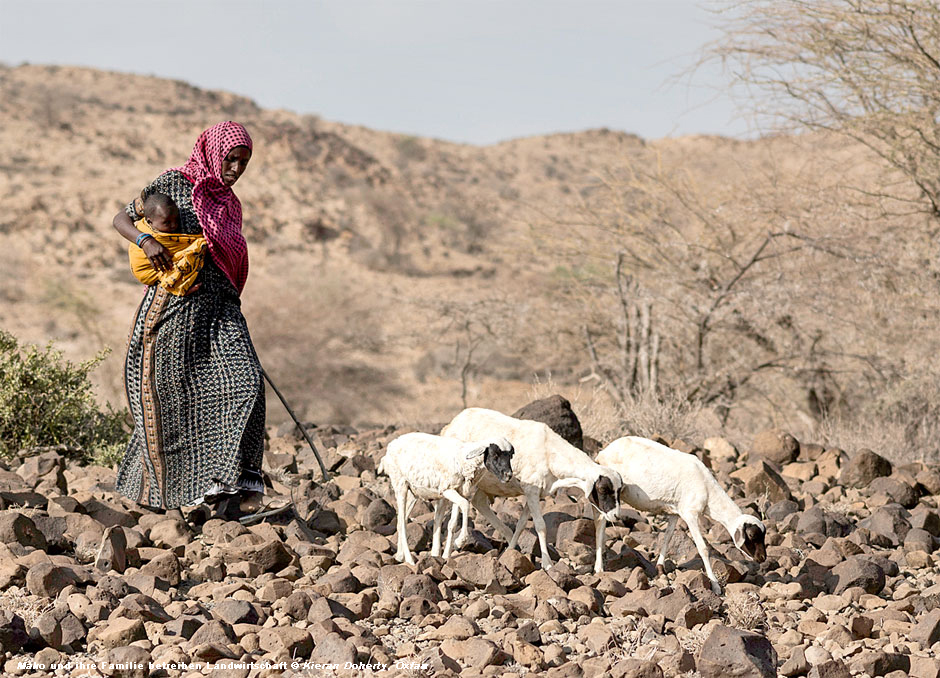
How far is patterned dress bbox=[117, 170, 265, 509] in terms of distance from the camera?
18.0 ft

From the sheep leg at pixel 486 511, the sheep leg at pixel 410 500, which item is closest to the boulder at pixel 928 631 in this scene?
the sheep leg at pixel 486 511

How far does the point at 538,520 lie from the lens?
5.04 meters

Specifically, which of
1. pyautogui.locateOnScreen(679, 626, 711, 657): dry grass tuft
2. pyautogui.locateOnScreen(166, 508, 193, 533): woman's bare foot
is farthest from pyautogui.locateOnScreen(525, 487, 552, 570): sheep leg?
pyautogui.locateOnScreen(166, 508, 193, 533): woman's bare foot

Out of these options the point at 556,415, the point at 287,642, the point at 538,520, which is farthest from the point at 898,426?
the point at 287,642

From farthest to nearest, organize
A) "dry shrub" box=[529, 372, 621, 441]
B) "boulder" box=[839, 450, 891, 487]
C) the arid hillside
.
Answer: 1. the arid hillside
2. "dry shrub" box=[529, 372, 621, 441]
3. "boulder" box=[839, 450, 891, 487]

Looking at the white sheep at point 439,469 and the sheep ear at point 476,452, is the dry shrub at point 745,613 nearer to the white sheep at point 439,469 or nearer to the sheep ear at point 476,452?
the white sheep at point 439,469

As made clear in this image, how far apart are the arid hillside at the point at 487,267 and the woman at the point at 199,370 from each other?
12.7 ft

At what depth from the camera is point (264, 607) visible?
4.33m

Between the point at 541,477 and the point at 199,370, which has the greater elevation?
the point at 199,370

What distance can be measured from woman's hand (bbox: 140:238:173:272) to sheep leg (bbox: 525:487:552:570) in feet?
7.30

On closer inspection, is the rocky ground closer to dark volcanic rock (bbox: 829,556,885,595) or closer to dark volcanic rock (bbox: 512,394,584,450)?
dark volcanic rock (bbox: 829,556,885,595)

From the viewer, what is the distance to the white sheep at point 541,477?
16.3ft

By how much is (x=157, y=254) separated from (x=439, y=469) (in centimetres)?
186

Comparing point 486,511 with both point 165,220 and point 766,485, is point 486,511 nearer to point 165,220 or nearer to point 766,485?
point 165,220
